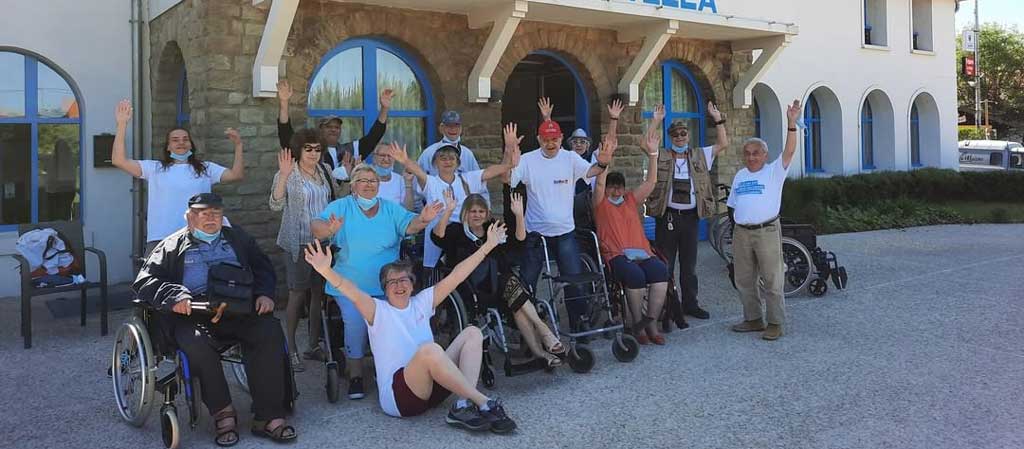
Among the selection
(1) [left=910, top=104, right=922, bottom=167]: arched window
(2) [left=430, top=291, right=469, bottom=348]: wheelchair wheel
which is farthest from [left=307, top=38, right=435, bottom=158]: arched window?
(1) [left=910, top=104, right=922, bottom=167]: arched window

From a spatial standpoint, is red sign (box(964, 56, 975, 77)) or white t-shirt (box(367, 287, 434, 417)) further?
red sign (box(964, 56, 975, 77))

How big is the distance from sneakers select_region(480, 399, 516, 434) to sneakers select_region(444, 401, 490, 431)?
22 mm

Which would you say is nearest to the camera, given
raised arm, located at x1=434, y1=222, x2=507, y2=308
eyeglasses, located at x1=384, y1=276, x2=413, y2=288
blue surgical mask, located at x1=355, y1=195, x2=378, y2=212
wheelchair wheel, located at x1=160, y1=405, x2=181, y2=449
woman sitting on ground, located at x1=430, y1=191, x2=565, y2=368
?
wheelchair wheel, located at x1=160, y1=405, x2=181, y2=449

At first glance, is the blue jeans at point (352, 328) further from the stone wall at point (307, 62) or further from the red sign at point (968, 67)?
the red sign at point (968, 67)

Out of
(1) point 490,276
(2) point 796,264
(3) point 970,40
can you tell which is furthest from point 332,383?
(3) point 970,40

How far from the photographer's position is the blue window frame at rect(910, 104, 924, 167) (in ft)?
61.7

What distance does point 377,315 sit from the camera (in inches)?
180

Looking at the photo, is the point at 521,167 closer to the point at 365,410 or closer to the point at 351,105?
the point at 365,410

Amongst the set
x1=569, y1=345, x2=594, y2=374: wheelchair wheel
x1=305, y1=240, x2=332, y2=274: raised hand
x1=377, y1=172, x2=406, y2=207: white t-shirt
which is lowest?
x1=569, y1=345, x2=594, y2=374: wheelchair wheel

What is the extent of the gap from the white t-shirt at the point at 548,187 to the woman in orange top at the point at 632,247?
0.34m

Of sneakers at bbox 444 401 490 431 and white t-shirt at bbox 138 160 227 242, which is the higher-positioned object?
white t-shirt at bbox 138 160 227 242

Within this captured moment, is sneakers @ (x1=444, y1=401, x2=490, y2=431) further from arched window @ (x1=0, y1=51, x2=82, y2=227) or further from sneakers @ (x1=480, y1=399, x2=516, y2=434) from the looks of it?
arched window @ (x1=0, y1=51, x2=82, y2=227)

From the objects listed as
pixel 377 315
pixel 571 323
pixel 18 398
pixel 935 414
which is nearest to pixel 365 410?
pixel 377 315

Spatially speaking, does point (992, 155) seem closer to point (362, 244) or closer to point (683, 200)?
point (683, 200)
